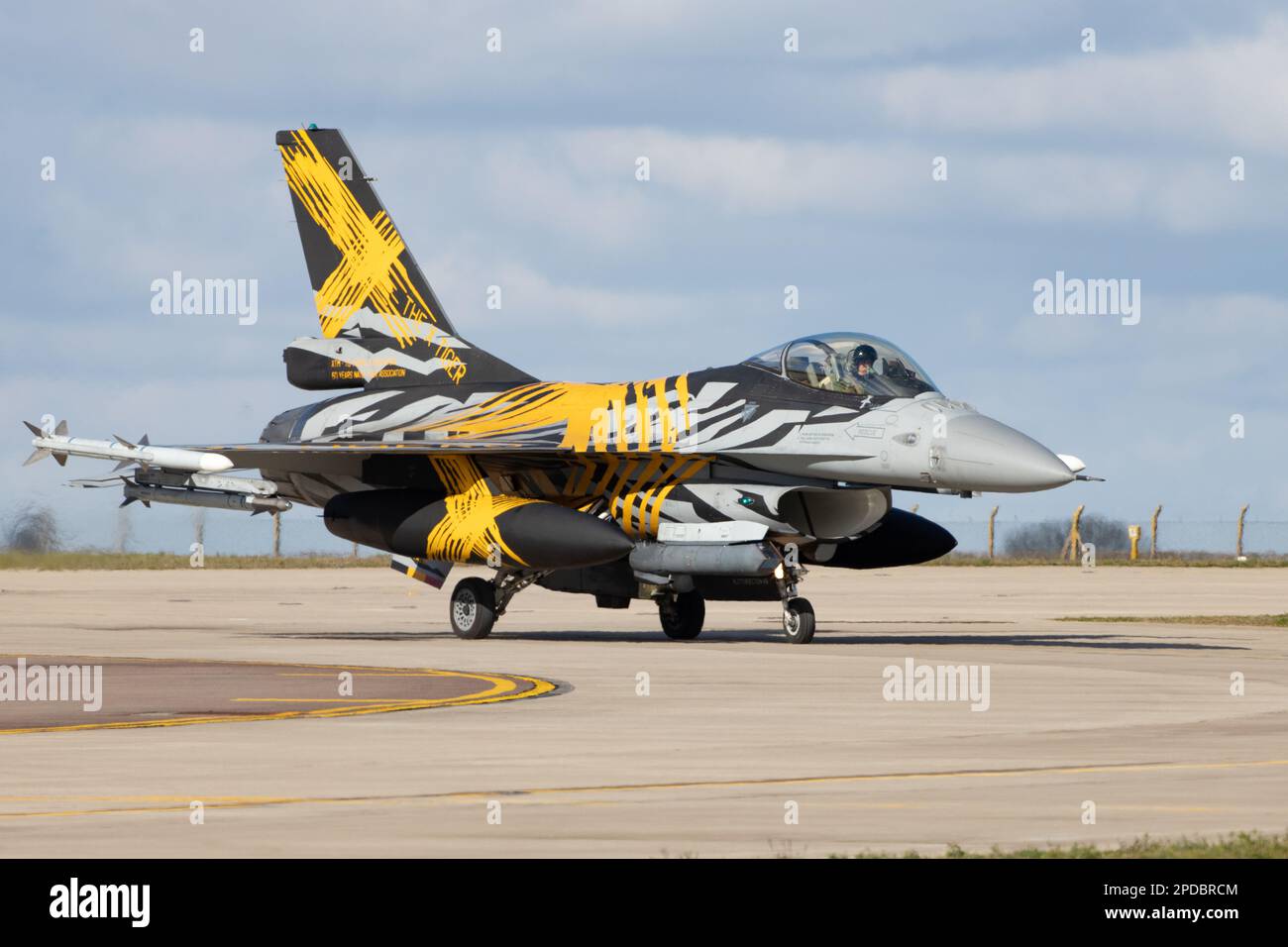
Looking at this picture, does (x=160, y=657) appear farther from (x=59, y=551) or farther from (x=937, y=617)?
(x=59, y=551)

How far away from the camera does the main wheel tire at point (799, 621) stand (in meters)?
29.0

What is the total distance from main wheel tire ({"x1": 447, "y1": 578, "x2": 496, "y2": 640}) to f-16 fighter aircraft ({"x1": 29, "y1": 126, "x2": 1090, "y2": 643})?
3 centimetres

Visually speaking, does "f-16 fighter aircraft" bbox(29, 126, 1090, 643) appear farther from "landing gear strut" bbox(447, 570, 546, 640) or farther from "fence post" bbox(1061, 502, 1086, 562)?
"fence post" bbox(1061, 502, 1086, 562)

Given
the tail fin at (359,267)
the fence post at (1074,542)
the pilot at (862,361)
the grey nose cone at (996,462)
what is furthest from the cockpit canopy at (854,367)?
the fence post at (1074,542)

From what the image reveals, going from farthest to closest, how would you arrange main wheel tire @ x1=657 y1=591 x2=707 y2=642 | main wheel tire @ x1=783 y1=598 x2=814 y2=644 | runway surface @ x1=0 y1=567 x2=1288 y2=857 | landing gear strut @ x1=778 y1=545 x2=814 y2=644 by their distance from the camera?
main wheel tire @ x1=657 y1=591 x2=707 y2=642 < main wheel tire @ x1=783 y1=598 x2=814 y2=644 < landing gear strut @ x1=778 y1=545 x2=814 y2=644 < runway surface @ x1=0 y1=567 x2=1288 y2=857

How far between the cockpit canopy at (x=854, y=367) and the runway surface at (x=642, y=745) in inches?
140

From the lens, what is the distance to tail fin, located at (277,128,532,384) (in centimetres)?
3409

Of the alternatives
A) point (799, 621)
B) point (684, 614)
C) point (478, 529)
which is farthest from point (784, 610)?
point (478, 529)

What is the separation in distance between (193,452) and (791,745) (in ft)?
61.5

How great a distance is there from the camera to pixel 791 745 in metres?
15.8

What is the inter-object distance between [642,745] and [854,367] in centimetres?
1341

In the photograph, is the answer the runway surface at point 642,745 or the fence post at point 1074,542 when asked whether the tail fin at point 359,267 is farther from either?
the fence post at point 1074,542

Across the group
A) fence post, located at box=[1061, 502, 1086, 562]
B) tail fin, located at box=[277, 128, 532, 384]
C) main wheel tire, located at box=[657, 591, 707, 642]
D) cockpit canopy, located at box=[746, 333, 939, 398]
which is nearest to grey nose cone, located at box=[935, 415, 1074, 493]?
cockpit canopy, located at box=[746, 333, 939, 398]
